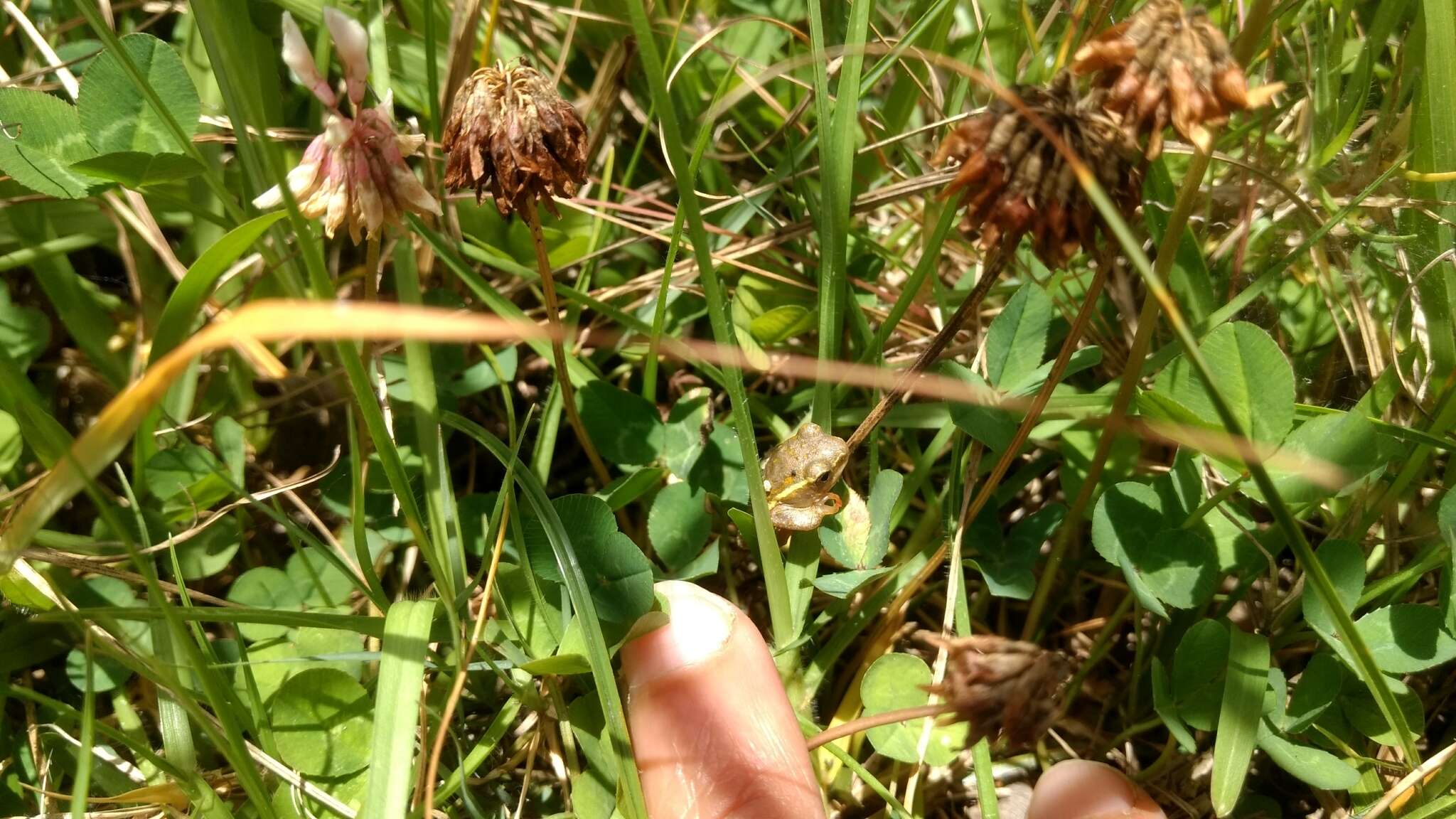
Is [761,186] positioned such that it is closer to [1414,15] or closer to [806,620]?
[806,620]

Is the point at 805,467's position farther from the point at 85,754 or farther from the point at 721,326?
the point at 85,754

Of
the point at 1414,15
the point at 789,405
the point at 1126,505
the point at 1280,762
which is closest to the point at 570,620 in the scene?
the point at 789,405

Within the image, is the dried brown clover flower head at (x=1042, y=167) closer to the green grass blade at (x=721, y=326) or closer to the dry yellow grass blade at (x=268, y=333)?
the green grass blade at (x=721, y=326)

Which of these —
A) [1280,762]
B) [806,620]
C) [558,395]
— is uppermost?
[558,395]

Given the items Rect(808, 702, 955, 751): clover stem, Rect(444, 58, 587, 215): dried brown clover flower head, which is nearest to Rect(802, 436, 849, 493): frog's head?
Rect(808, 702, 955, 751): clover stem

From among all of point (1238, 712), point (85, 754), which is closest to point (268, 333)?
point (85, 754)

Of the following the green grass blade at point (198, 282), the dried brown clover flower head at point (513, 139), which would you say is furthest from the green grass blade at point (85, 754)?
the dried brown clover flower head at point (513, 139)
